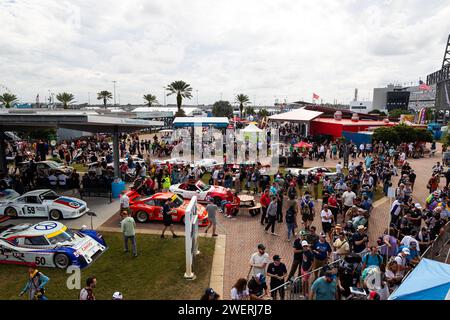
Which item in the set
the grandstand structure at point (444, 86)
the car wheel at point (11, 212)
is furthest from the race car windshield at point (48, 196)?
the grandstand structure at point (444, 86)

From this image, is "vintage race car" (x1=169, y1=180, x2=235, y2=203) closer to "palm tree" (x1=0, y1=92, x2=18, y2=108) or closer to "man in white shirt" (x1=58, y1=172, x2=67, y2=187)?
"man in white shirt" (x1=58, y1=172, x2=67, y2=187)

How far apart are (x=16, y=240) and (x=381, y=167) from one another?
2003cm

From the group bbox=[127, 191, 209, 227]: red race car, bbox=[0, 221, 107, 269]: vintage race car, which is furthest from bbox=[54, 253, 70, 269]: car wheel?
bbox=[127, 191, 209, 227]: red race car

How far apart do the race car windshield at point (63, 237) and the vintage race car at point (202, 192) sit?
7132mm

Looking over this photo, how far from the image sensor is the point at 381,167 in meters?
21.7

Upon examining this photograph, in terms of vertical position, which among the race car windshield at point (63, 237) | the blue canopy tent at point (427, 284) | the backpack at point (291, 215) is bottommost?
the race car windshield at point (63, 237)

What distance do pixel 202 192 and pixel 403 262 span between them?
10.6 m

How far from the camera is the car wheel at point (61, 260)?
10328 millimetres

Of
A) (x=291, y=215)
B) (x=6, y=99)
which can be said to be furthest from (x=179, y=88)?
(x=291, y=215)

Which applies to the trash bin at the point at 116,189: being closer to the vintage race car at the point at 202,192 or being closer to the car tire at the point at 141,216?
the vintage race car at the point at 202,192

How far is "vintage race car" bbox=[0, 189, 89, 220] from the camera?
15.0m

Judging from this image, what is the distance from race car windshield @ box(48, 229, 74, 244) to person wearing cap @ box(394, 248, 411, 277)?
31.3 feet
